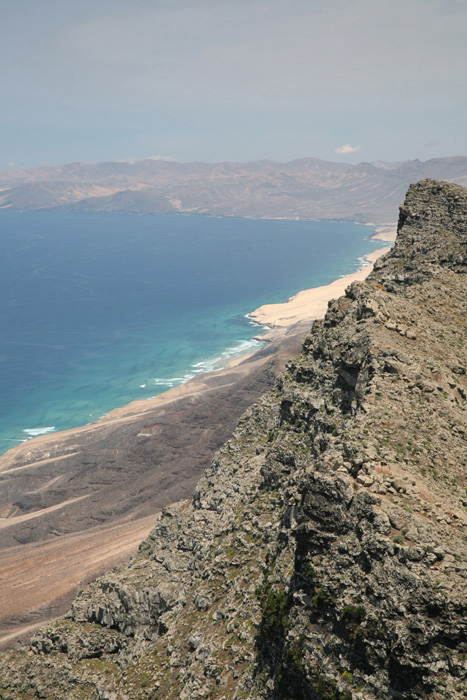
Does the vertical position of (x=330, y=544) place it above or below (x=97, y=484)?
above

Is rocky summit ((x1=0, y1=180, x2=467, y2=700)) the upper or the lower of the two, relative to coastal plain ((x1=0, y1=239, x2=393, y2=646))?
upper

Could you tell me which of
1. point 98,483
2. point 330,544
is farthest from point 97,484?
point 330,544

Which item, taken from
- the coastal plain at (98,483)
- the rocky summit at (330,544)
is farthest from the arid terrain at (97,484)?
the rocky summit at (330,544)

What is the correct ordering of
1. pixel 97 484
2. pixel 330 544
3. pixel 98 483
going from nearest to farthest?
pixel 330 544 < pixel 97 484 < pixel 98 483

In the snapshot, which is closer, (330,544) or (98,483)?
(330,544)

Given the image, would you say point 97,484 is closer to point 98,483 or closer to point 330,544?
point 98,483

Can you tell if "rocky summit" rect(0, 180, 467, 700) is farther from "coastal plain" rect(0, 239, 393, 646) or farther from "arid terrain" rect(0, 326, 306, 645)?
"arid terrain" rect(0, 326, 306, 645)

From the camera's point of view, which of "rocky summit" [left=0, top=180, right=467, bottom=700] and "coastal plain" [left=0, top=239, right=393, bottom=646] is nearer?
"rocky summit" [left=0, top=180, right=467, bottom=700]

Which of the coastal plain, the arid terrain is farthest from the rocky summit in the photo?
the arid terrain

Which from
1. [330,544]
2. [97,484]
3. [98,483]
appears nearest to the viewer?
[330,544]

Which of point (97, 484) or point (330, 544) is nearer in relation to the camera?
point (330, 544)
